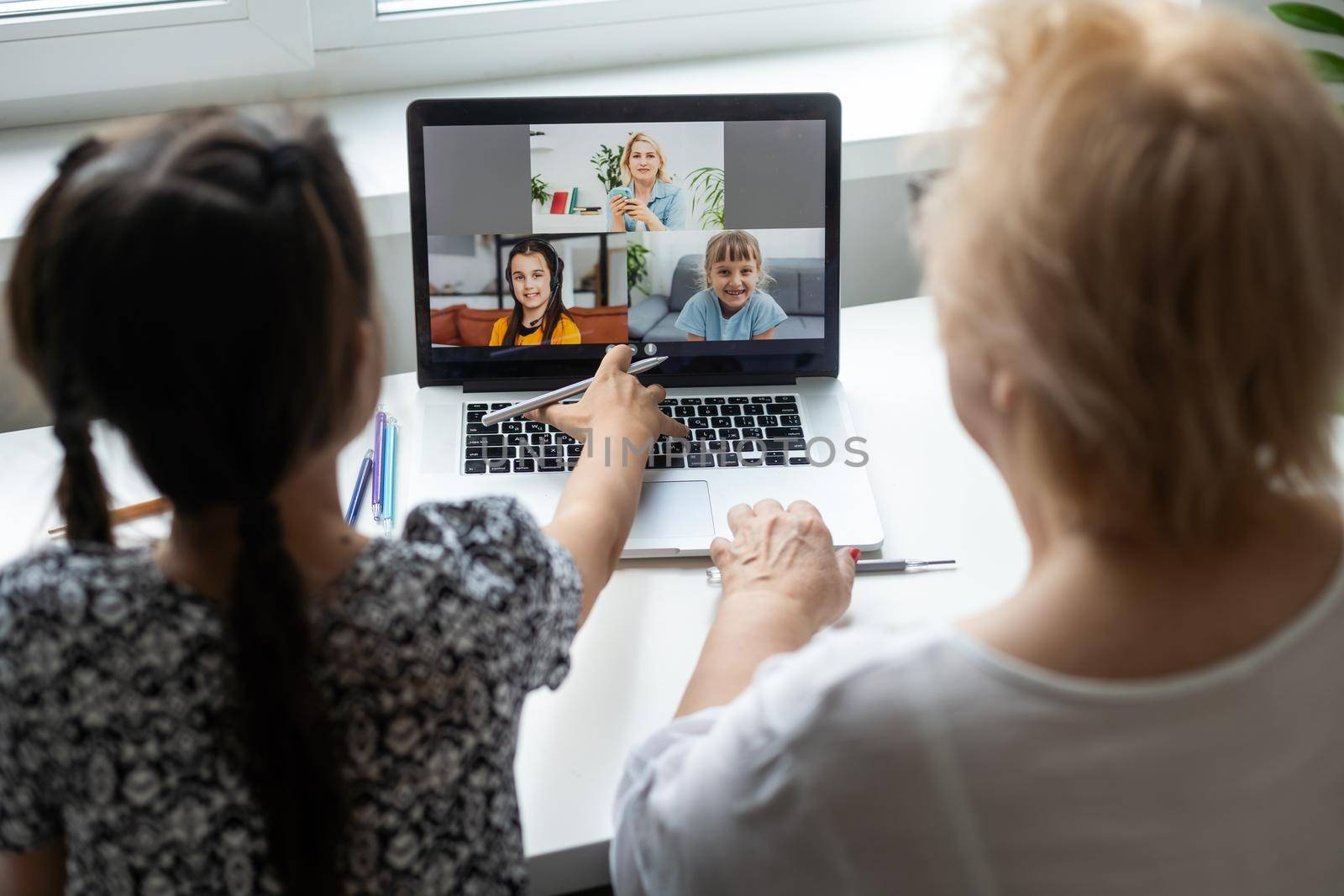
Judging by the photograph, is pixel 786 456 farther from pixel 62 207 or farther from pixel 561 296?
pixel 62 207

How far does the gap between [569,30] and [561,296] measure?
51 centimetres

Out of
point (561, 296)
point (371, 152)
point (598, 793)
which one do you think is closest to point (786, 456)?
point (561, 296)

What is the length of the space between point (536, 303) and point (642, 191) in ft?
0.45

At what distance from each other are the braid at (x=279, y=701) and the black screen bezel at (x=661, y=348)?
524 mm

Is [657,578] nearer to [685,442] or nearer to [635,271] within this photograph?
[685,442]

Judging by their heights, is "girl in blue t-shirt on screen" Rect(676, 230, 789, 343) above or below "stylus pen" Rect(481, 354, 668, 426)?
above

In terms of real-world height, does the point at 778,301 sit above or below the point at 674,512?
above

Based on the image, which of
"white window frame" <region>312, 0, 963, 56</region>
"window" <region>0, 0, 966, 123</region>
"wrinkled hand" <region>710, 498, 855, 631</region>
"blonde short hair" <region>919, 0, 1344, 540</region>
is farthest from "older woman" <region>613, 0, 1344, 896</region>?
"white window frame" <region>312, 0, 963, 56</region>

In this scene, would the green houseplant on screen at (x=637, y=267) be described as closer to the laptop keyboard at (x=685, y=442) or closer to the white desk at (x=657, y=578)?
the laptop keyboard at (x=685, y=442)

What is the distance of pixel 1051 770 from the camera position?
51 cm

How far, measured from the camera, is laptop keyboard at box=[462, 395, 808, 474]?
102 cm

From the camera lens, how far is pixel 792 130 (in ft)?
3.48

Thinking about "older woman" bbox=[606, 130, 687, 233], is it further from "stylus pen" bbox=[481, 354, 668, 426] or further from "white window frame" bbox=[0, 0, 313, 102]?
"white window frame" bbox=[0, 0, 313, 102]

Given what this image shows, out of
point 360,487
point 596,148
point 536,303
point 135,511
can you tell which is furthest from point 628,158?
point 135,511
